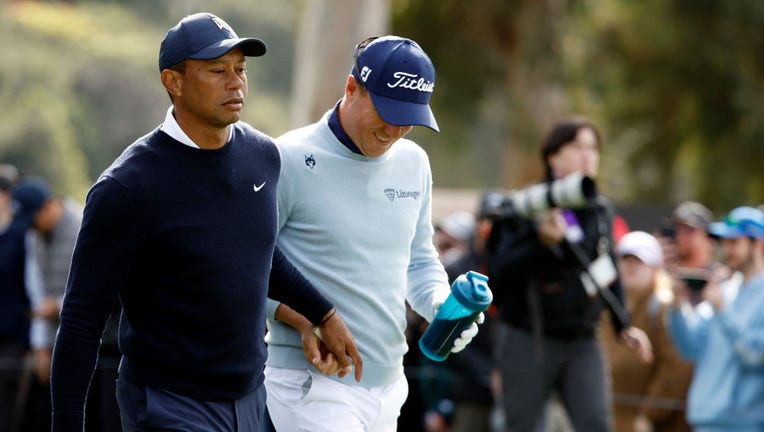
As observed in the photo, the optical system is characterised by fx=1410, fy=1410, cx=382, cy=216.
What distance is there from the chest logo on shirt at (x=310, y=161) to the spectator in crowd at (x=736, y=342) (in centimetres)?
378

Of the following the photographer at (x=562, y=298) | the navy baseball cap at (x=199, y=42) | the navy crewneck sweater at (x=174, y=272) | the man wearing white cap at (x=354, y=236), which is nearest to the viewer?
the navy crewneck sweater at (x=174, y=272)

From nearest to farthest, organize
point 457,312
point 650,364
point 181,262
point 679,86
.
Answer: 1. point 181,262
2. point 457,312
3. point 650,364
4. point 679,86

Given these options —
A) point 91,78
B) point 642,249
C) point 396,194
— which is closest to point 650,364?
point 642,249

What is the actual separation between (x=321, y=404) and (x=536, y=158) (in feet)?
48.0

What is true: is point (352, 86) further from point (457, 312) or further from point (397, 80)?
point (457, 312)

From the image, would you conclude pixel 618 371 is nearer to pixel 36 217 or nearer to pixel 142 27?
pixel 36 217

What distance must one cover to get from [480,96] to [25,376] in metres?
11.3

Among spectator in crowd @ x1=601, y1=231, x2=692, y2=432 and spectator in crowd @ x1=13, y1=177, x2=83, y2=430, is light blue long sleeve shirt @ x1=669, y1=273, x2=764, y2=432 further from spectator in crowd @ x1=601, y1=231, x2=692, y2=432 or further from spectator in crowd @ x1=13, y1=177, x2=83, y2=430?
spectator in crowd @ x1=13, y1=177, x2=83, y2=430

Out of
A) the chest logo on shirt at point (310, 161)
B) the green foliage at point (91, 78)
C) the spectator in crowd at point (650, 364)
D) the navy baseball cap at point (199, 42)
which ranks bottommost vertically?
the green foliage at point (91, 78)

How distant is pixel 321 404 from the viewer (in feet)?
16.3

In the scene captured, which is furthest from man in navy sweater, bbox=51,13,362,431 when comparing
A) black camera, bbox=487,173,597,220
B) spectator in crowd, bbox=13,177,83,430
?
spectator in crowd, bbox=13,177,83,430

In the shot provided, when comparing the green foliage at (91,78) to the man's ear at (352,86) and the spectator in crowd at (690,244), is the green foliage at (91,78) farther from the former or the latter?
the man's ear at (352,86)

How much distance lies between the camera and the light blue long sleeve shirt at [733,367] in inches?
320

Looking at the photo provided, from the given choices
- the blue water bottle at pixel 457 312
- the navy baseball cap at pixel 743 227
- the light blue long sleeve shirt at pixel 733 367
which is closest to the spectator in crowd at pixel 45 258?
the light blue long sleeve shirt at pixel 733 367
